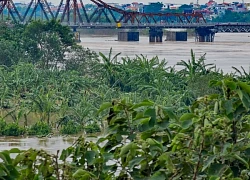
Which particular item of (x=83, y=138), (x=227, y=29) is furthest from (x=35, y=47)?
(x=227, y=29)

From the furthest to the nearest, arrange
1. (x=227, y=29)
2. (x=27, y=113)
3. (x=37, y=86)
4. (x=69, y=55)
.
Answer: (x=227, y=29) → (x=69, y=55) → (x=37, y=86) → (x=27, y=113)

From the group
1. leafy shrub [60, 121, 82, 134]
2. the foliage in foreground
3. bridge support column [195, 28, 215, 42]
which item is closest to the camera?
the foliage in foreground

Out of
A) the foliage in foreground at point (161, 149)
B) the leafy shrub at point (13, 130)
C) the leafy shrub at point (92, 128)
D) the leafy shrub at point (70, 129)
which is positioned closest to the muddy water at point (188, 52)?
the leafy shrub at point (70, 129)

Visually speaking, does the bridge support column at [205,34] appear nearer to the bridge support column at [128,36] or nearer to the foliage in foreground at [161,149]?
the bridge support column at [128,36]

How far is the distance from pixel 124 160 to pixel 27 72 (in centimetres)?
2284

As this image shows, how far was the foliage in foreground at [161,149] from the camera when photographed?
10.9ft

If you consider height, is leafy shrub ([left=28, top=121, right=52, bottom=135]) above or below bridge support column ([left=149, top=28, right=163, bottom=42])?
above

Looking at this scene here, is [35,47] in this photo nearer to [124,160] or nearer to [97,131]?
[97,131]

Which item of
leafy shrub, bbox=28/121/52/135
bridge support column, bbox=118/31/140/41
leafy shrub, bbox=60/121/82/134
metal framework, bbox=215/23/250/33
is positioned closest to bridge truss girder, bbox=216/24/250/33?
metal framework, bbox=215/23/250/33

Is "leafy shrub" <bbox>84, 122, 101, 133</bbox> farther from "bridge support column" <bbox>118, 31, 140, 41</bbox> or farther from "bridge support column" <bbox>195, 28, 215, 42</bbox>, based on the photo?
"bridge support column" <bbox>118, 31, 140, 41</bbox>

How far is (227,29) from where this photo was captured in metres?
83.1

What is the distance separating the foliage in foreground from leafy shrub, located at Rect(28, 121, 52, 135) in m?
15.4

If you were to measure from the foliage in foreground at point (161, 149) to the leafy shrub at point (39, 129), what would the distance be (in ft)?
50.4

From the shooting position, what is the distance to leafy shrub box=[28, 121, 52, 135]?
19000 mm
